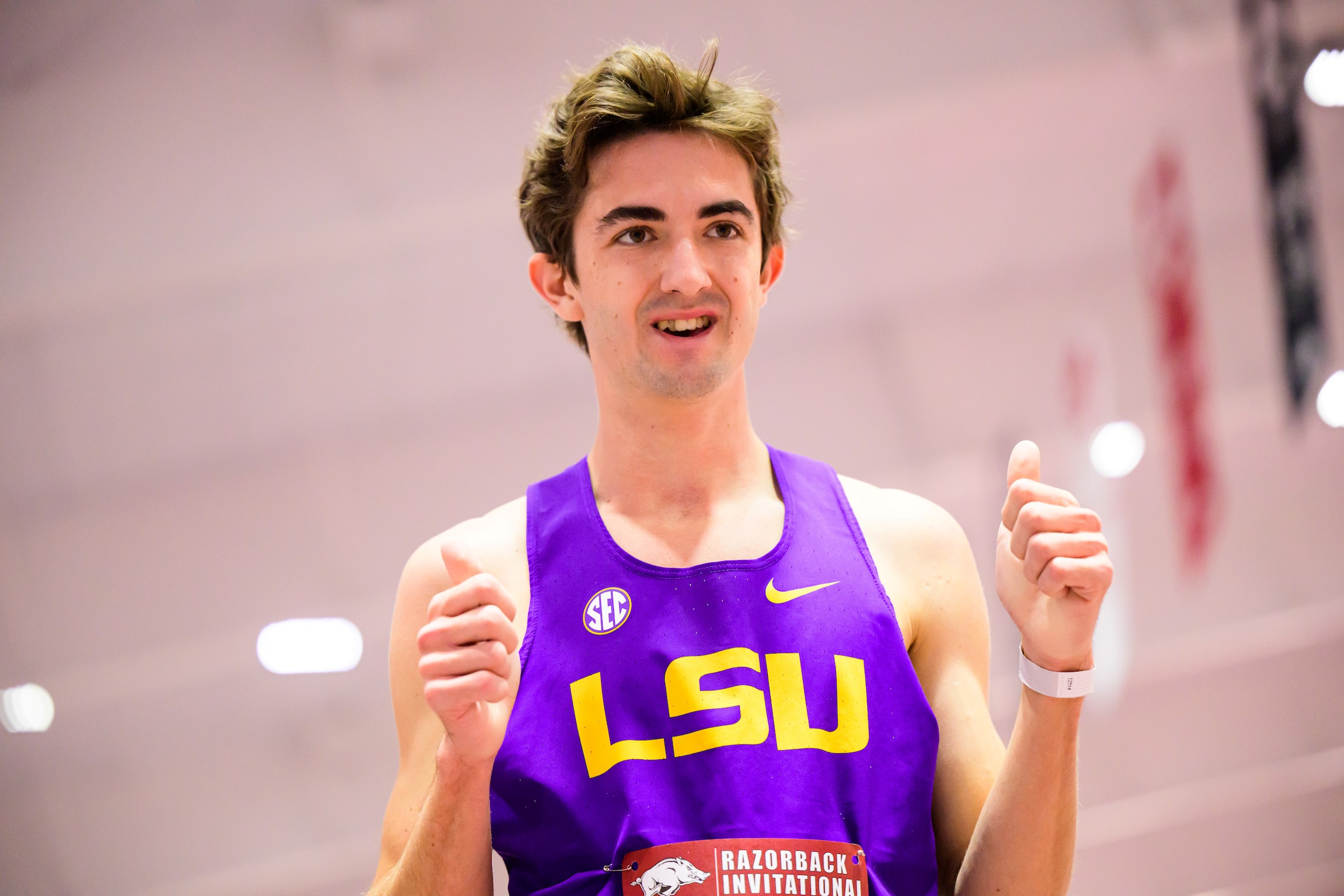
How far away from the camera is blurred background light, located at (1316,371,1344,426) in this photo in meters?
2.75

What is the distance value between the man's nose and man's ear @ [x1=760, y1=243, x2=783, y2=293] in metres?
0.22

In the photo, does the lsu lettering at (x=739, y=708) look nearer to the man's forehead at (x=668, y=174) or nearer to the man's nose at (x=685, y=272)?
the man's nose at (x=685, y=272)

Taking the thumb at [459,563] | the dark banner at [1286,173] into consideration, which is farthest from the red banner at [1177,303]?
the thumb at [459,563]

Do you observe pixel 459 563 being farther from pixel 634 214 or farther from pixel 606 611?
pixel 634 214

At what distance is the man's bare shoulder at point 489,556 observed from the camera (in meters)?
1.36

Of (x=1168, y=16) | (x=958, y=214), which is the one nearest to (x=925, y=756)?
(x=958, y=214)

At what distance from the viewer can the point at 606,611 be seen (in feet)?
4.27

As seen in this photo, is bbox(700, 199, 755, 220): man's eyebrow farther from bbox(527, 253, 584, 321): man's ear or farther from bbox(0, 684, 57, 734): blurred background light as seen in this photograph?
bbox(0, 684, 57, 734): blurred background light

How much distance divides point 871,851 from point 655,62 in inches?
41.2

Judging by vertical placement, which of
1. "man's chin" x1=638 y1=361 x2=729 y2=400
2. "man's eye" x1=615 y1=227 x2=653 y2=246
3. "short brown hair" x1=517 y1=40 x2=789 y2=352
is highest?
"short brown hair" x1=517 y1=40 x2=789 y2=352

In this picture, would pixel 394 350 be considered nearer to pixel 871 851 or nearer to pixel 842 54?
pixel 842 54

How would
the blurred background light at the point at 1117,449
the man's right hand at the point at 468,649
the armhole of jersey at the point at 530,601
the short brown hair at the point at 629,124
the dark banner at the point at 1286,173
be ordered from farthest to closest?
the dark banner at the point at 1286,173 < the blurred background light at the point at 1117,449 < the short brown hair at the point at 629,124 < the armhole of jersey at the point at 530,601 < the man's right hand at the point at 468,649

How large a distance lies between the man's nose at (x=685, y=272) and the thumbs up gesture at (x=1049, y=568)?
1.43 feet

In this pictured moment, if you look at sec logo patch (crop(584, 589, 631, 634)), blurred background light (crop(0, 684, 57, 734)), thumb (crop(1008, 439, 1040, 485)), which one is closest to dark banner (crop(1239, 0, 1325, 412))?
thumb (crop(1008, 439, 1040, 485))
